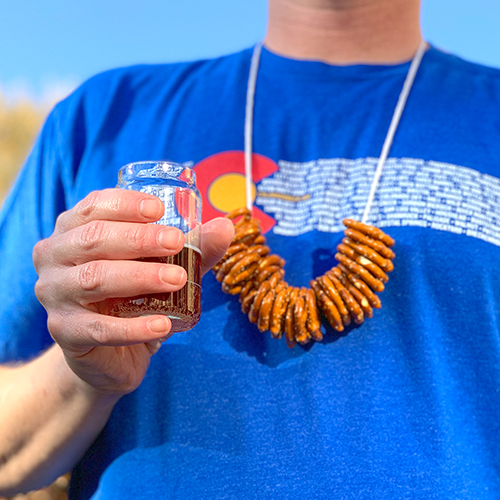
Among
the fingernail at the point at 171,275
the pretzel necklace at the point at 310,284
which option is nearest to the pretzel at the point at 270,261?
the pretzel necklace at the point at 310,284

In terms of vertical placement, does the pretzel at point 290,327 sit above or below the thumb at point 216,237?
below

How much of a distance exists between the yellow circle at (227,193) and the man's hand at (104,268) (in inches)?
15.8

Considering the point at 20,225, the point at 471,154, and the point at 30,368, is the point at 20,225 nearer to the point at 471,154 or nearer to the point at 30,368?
the point at 30,368

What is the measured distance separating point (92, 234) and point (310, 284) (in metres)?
0.46

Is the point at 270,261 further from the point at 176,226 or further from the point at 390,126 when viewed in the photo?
the point at 390,126

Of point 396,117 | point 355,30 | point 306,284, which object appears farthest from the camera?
point 355,30

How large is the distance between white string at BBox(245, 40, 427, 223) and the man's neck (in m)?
0.05

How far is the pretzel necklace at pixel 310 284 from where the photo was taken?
1002 millimetres

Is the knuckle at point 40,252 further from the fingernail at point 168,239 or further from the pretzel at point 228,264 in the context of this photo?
the pretzel at point 228,264

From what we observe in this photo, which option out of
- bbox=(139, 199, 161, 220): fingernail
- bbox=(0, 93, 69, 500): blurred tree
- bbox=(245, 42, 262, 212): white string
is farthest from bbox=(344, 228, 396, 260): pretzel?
Answer: bbox=(0, 93, 69, 500): blurred tree

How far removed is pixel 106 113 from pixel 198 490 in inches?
30.7

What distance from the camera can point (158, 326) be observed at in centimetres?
71

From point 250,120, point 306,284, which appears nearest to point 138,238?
point 306,284

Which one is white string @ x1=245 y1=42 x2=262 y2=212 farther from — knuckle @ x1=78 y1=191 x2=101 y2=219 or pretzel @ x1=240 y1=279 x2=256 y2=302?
knuckle @ x1=78 y1=191 x2=101 y2=219
